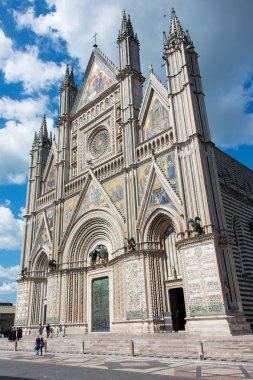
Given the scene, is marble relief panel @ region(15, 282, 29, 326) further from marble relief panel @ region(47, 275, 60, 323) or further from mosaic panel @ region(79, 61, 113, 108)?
mosaic panel @ region(79, 61, 113, 108)

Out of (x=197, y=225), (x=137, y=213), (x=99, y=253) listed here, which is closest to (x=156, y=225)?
(x=137, y=213)

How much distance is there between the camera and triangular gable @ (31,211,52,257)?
94.5 ft

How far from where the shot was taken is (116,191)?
23938 millimetres

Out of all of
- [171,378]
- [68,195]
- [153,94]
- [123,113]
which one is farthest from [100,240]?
[171,378]

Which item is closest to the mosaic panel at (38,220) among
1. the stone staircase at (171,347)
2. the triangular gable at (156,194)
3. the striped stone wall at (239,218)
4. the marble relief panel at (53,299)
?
the marble relief panel at (53,299)

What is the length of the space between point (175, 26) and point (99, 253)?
1720 centimetres

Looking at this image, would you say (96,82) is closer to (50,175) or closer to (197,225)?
(50,175)

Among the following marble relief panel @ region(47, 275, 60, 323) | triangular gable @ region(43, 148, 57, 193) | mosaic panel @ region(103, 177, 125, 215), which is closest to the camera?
mosaic panel @ region(103, 177, 125, 215)

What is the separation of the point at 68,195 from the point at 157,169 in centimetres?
1007

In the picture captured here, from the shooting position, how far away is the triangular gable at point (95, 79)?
97.2 feet

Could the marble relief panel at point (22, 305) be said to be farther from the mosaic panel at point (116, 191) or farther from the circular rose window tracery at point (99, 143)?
the circular rose window tracery at point (99, 143)

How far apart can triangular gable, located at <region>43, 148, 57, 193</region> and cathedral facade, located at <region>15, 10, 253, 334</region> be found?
0.16 m

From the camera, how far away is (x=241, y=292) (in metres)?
17.7

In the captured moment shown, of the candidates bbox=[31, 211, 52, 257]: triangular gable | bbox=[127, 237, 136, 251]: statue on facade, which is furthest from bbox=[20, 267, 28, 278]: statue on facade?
bbox=[127, 237, 136, 251]: statue on facade
